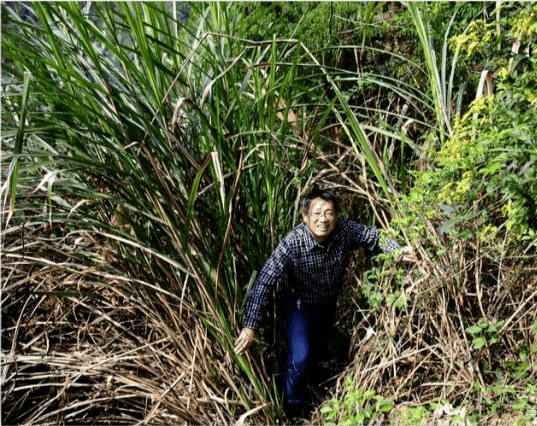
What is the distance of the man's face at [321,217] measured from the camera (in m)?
3.82

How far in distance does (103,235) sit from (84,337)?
64 cm

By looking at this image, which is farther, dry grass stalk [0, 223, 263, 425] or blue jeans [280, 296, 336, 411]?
blue jeans [280, 296, 336, 411]

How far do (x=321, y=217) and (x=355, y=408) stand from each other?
88 cm

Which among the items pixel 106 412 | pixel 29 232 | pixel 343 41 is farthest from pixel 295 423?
pixel 343 41

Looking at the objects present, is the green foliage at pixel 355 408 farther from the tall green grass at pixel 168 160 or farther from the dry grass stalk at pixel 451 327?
the tall green grass at pixel 168 160

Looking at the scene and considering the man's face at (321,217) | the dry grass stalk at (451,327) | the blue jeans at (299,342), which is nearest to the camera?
the dry grass stalk at (451,327)

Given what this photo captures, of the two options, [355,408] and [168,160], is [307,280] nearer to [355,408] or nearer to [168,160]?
[355,408]

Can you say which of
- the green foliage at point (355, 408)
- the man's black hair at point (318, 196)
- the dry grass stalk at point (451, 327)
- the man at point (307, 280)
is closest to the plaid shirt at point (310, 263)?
the man at point (307, 280)

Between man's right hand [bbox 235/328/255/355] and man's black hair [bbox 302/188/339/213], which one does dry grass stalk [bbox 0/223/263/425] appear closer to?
man's right hand [bbox 235/328/255/355]

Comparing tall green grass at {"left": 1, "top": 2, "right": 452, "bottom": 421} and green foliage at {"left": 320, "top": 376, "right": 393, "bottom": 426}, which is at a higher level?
tall green grass at {"left": 1, "top": 2, "right": 452, "bottom": 421}

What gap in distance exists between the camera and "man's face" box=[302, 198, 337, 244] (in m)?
3.82

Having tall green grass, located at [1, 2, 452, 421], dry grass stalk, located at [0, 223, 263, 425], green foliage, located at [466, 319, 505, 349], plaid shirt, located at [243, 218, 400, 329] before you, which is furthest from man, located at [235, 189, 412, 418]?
green foliage, located at [466, 319, 505, 349]

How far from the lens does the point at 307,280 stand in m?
4.03

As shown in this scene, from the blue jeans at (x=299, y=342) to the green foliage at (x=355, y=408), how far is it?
0.53 ft
